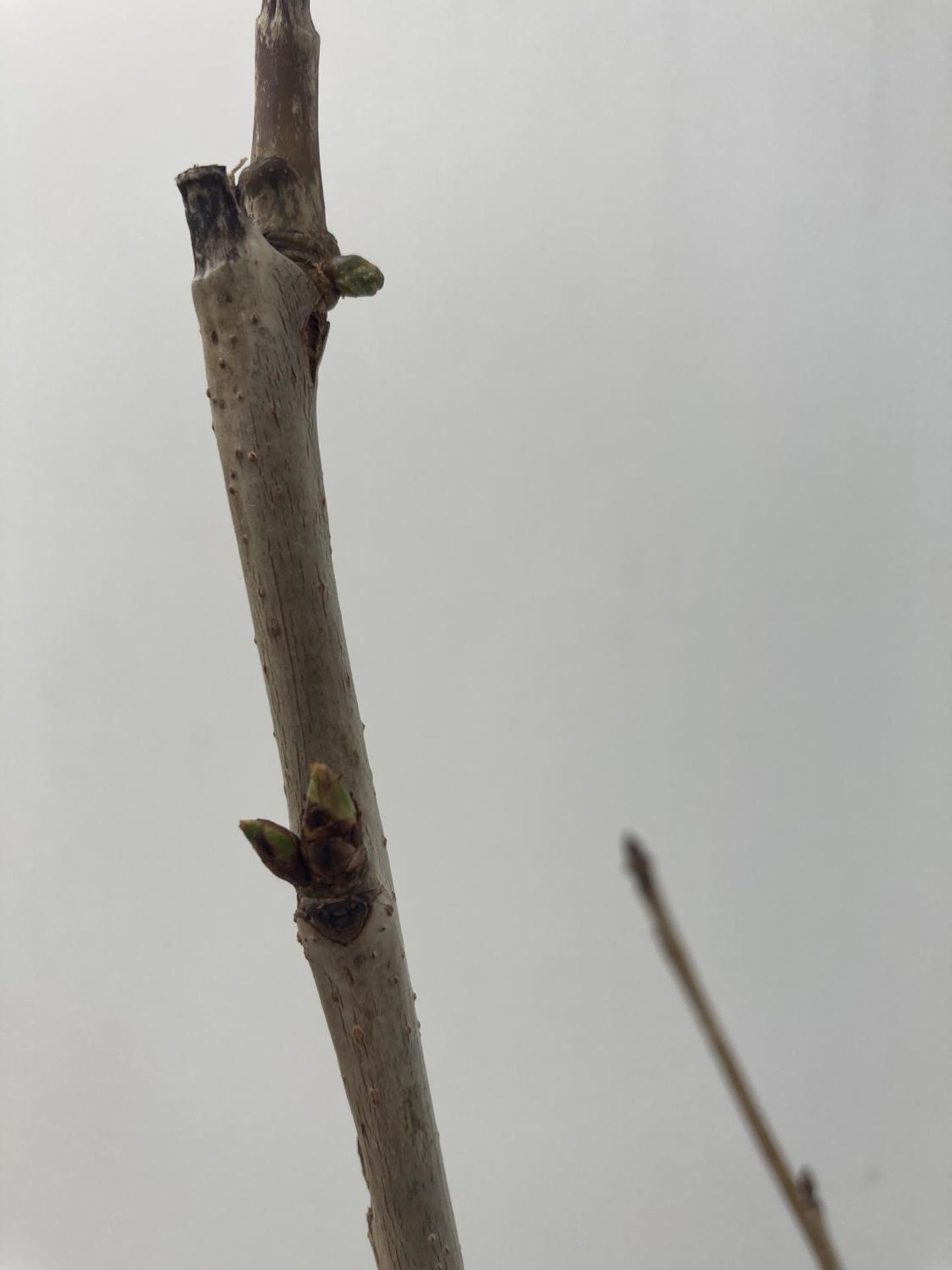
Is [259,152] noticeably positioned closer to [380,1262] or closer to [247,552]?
[247,552]

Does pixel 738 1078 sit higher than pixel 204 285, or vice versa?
pixel 204 285

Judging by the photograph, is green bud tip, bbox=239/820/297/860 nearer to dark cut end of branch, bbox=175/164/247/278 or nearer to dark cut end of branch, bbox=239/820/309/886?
dark cut end of branch, bbox=239/820/309/886

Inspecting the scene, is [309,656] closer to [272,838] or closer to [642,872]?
[272,838]

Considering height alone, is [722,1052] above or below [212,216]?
below

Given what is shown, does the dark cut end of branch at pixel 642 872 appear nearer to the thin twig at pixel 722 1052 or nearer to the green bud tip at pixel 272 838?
the thin twig at pixel 722 1052

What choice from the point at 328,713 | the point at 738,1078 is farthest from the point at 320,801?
the point at 738,1078

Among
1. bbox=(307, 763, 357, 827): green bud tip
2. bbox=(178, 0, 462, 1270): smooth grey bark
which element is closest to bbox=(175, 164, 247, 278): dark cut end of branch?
bbox=(178, 0, 462, 1270): smooth grey bark

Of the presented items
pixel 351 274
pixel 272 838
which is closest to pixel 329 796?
pixel 272 838
